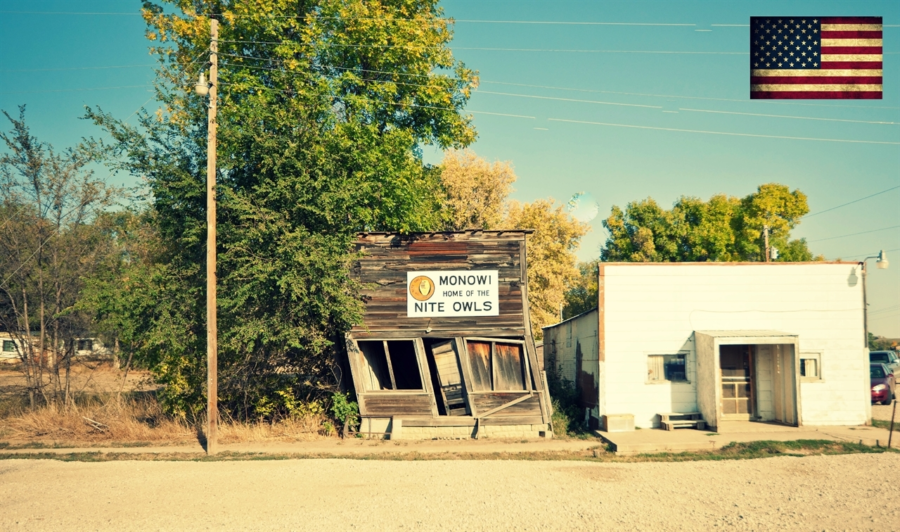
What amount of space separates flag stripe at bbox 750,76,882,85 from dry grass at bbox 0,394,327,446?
13725 mm

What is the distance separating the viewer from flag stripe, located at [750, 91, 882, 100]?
1113cm

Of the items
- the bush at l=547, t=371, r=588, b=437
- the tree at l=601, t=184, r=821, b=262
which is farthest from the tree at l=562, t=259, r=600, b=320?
the bush at l=547, t=371, r=588, b=437

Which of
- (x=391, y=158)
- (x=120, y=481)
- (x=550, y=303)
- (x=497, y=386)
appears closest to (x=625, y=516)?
(x=497, y=386)

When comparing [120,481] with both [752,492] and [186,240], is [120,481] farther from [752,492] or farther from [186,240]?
[752,492]

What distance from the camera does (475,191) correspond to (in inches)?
1501

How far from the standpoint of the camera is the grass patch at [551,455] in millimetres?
15008

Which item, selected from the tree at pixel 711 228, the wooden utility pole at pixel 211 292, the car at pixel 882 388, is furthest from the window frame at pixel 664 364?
the tree at pixel 711 228

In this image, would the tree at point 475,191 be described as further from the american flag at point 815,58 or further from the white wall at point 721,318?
the american flag at point 815,58

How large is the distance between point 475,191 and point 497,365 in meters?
21.5

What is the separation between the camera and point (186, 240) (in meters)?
17.1

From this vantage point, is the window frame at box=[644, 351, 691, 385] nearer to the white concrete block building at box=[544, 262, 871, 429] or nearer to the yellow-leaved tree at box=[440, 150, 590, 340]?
the white concrete block building at box=[544, 262, 871, 429]

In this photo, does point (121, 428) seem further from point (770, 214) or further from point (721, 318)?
point (770, 214)

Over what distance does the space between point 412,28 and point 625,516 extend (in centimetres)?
1881

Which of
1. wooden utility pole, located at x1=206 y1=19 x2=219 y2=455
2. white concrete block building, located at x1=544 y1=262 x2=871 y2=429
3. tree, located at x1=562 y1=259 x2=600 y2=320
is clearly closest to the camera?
wooden utility pole, located at x1=206 y1=19 x2=219 y2=455
